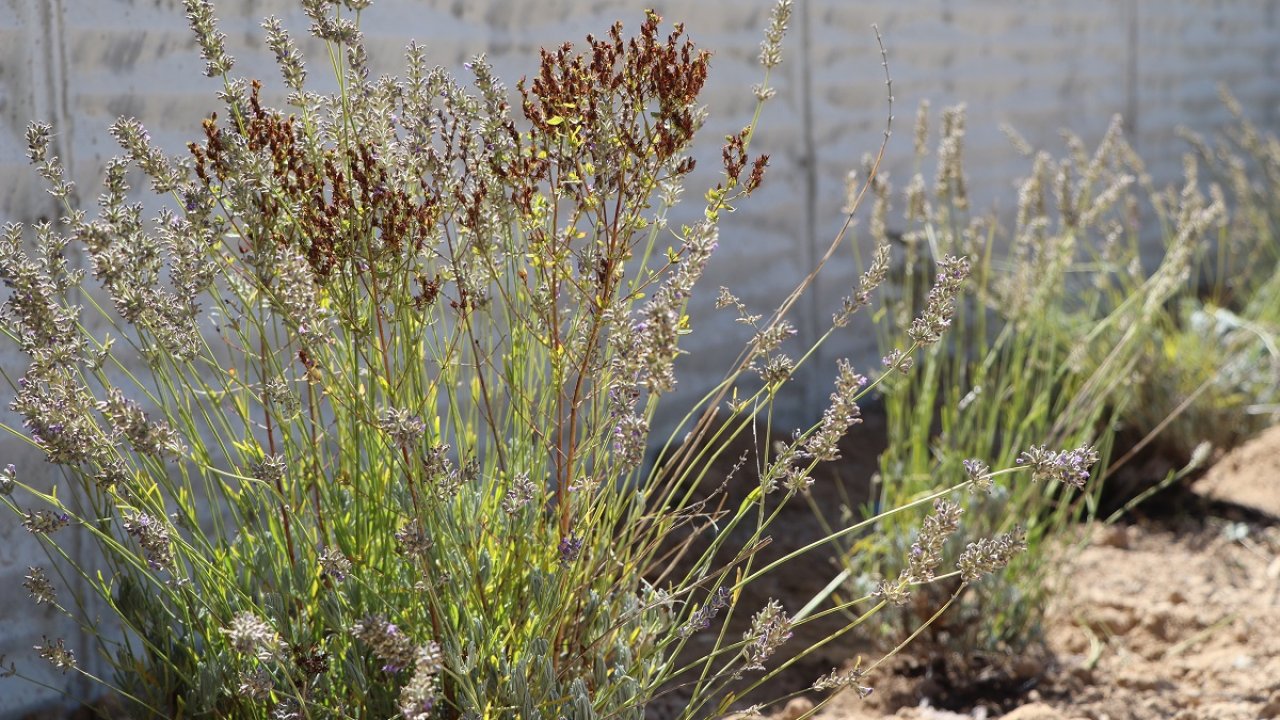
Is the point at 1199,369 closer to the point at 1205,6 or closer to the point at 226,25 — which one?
the point at 226,25

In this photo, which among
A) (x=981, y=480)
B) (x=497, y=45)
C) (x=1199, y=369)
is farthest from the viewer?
(x=1199, y=369)

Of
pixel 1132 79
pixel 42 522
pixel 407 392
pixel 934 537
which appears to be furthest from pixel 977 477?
pixel 1132 79

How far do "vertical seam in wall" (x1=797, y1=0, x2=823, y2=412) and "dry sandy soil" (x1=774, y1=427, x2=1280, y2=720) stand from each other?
1.15 meters

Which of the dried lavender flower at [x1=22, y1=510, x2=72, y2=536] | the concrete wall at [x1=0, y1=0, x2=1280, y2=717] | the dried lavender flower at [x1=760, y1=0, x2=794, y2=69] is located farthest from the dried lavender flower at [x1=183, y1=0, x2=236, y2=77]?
the concrete wall at [x1=0, y1=0, x2=1280, y2=717]

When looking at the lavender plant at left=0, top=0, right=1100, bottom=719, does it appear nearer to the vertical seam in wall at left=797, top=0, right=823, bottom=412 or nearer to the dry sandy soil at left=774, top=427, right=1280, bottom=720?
the dry sandy soil at left=774, top=427, right=1280, bottom=720

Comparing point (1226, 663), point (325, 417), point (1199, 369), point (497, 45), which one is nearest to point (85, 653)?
point (325, 417)

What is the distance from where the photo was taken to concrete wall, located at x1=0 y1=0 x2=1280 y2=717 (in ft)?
8.27

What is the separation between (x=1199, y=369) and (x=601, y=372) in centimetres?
303

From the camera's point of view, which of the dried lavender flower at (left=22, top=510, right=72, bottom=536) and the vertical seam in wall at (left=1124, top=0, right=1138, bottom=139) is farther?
the vertical seam in wall at (left=1124, top=0, right=1138, bottom=139)

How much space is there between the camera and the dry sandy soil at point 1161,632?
2859 millimetres

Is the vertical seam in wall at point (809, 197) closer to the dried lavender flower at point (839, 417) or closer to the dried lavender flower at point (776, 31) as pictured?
the dried lavender flower at point (776, 31)

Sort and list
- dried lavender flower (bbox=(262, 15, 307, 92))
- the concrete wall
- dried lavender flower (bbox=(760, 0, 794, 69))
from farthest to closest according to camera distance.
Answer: the concrete wall → dried lavender flower (bbox=(760, 0, 794, 69)) → dried lavender flower (bbox=(262, 15, 307, 92))

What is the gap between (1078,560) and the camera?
3.78m

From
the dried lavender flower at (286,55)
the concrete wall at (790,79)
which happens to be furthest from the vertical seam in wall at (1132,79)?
the dried lavender flower at (286,55)
